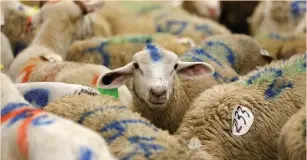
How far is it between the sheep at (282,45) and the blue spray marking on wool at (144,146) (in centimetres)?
149

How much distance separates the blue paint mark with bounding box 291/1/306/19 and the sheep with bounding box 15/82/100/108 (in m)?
2.00

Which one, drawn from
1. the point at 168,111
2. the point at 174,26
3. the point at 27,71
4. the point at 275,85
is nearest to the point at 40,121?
the point at 168,111

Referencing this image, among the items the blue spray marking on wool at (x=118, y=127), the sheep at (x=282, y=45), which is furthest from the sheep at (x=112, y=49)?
the blue spray marking on wool at (x=118, y=127)

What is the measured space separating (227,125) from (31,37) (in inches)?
64.0

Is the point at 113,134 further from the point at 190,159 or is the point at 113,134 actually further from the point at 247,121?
the point at 247,121

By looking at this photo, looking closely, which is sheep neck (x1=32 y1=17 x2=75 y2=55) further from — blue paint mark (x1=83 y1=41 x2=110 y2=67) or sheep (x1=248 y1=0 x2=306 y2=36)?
sheep (x1=248 y1=0 x2=306 y2=36)

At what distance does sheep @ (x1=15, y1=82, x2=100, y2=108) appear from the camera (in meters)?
1.98

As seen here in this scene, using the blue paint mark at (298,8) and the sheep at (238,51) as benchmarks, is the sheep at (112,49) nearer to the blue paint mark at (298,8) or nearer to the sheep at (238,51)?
the sheep at (238,51)

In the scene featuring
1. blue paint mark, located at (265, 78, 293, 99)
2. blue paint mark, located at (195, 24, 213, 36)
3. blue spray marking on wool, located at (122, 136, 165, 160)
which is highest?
blue spray marking on wool, located at (122, 136, 165, 160)

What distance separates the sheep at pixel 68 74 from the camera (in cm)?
228

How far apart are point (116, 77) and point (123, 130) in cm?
57

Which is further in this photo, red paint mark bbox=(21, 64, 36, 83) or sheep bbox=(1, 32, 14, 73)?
sheep bbox=(1, 32, 14, 73)

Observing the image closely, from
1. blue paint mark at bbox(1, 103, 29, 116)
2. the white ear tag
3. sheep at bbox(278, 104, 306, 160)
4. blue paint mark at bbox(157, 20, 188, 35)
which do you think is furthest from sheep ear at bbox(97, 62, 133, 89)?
blue paint mark at bbox(157, 20, 188, 35)

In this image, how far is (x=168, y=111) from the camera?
2.16 metres
